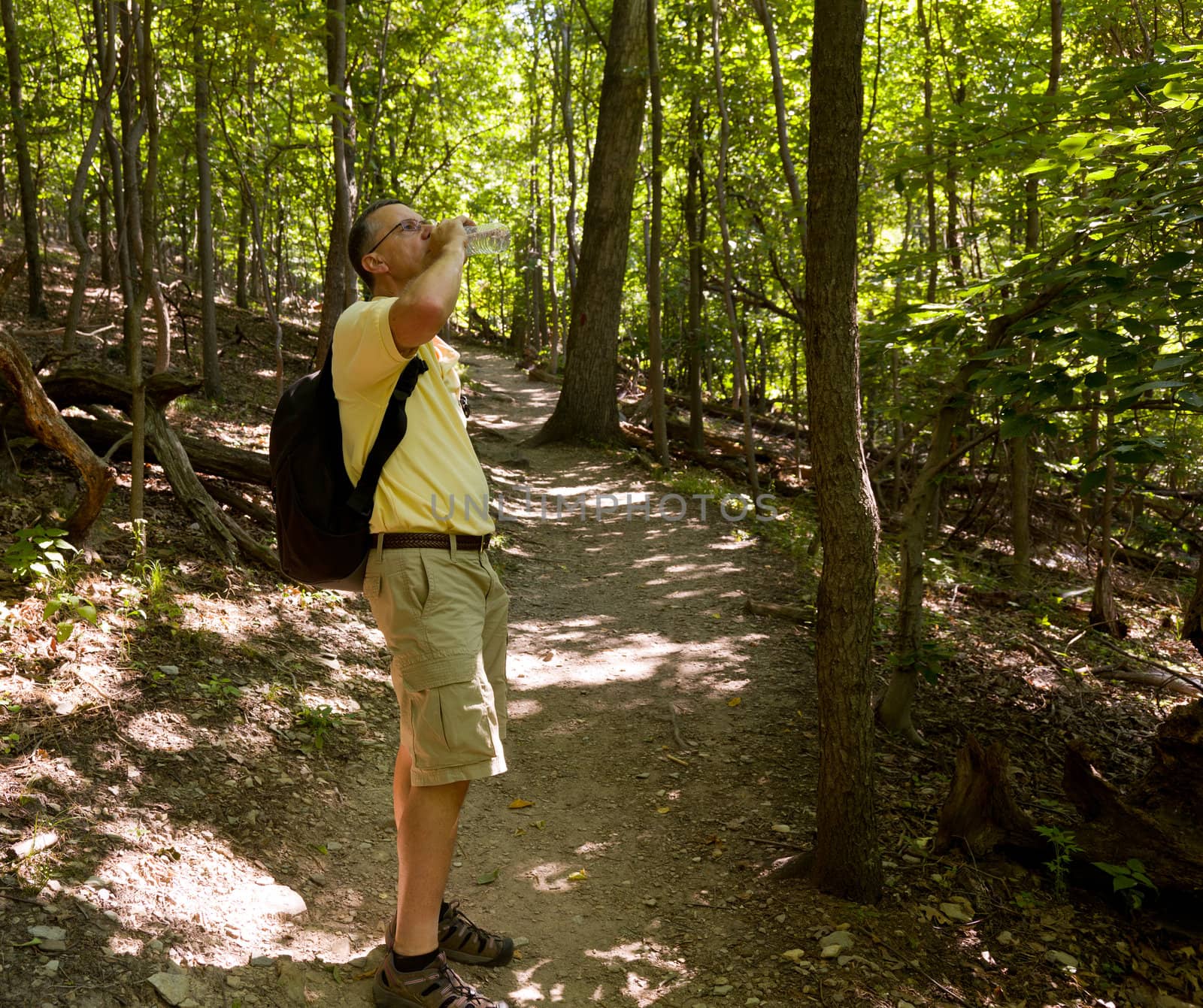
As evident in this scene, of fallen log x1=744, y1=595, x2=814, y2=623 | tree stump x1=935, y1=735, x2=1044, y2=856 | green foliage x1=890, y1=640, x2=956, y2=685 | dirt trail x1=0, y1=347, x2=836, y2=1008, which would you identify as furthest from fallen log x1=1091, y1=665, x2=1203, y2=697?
fallen log x1=744, y1=595, x2=814, y2=623

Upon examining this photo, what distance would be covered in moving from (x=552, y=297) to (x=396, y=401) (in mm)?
18527

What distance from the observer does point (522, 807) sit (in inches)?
158

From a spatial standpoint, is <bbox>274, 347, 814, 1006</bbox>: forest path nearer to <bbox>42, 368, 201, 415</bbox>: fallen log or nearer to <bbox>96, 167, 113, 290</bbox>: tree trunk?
<bbox>42, 368, 201, 415</bbox>: fallen log

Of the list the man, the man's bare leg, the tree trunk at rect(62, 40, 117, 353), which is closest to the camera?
the man

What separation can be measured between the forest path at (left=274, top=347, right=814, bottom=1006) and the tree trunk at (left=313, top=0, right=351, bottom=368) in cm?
278

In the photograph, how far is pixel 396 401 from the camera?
239cm

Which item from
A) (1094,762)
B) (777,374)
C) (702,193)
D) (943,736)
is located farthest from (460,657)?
(777,374)

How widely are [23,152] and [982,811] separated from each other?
12882 mm

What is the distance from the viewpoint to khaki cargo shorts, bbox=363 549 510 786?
2.34m

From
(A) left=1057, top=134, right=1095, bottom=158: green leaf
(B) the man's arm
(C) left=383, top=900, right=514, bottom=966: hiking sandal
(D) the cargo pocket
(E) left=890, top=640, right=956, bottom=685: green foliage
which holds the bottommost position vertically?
(C) left=383, top=900, right=514, bottom=966: hiking sandal

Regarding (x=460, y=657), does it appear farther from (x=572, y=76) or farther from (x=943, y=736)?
(x=572, y=76)

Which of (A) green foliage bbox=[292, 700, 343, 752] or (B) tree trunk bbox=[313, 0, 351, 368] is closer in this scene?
(A) green foliage bbox=[292, 700, 343, 752]

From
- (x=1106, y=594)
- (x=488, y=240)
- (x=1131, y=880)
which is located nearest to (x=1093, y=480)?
(x=1131, y=880)

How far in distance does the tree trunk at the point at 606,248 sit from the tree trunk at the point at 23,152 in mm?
7011
